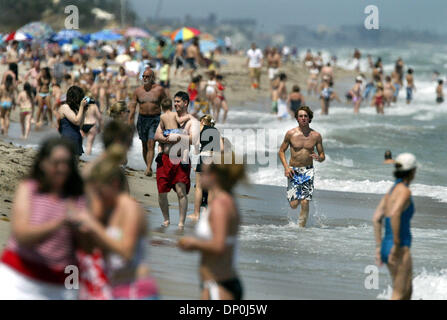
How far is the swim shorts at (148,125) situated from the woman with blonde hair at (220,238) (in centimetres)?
803

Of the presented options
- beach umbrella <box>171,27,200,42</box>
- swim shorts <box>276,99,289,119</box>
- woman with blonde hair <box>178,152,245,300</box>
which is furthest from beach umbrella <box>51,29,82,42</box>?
woman with blonde hair <box>178,152,245,300</box>

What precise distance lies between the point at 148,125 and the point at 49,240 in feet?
28.6

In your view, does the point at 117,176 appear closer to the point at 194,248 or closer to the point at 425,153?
the point at 194,248

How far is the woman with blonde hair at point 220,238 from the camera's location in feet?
14.7

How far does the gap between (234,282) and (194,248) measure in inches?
15.2

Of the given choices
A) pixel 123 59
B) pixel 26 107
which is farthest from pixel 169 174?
pixel 123 59

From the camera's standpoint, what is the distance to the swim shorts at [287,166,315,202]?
405 inches

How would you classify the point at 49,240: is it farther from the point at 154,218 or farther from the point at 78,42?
the point at 78,42

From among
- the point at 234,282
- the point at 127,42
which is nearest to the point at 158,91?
the point at 234,282

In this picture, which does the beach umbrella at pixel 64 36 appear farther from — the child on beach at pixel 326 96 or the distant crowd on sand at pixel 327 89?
the child on beach at pixel 326 96

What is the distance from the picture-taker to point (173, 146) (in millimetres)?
9539

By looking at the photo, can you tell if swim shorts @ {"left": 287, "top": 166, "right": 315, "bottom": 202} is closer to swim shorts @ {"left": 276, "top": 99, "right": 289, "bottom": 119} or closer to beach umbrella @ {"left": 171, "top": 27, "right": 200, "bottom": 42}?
swim shorts @ {"left": 276, "top": 99, "right": 289, "bottom": 119}
